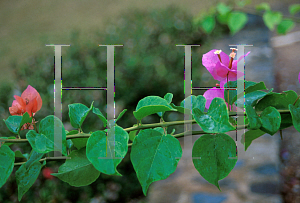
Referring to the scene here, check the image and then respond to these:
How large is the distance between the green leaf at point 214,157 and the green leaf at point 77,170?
0.09 m

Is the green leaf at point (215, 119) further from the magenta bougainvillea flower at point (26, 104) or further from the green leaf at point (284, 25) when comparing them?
the green leaf at point (284, 25)

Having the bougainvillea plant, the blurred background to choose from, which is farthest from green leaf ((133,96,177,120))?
the blurred background

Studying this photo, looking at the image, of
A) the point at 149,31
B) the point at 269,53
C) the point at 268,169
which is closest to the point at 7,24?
the point at 149,31

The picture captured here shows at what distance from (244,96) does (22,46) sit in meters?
3.43

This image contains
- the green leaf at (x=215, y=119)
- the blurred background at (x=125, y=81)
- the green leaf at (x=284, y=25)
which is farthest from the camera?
the blurred background at (x=125, y=81)

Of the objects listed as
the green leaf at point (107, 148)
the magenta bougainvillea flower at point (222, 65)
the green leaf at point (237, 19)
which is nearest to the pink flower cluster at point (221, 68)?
the magenta bougainvillea flower at point (222, 65)

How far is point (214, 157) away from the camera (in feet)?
0.66

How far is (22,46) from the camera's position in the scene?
317 centimetres

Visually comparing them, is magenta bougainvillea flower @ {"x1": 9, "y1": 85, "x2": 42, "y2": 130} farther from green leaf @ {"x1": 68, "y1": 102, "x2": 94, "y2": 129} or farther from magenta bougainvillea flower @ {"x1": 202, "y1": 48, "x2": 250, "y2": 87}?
magenta bougainvillea flower @ {"x1": 202, "y1": 48, "x2": 250, "y2": 87}

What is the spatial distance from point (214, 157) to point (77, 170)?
0.11 metres

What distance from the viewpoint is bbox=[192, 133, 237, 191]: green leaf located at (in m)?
0.20

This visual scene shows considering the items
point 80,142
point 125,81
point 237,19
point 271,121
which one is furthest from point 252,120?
point 125,81

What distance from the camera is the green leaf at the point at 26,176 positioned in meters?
0.22

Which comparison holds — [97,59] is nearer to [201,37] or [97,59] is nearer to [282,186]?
[201,37]
